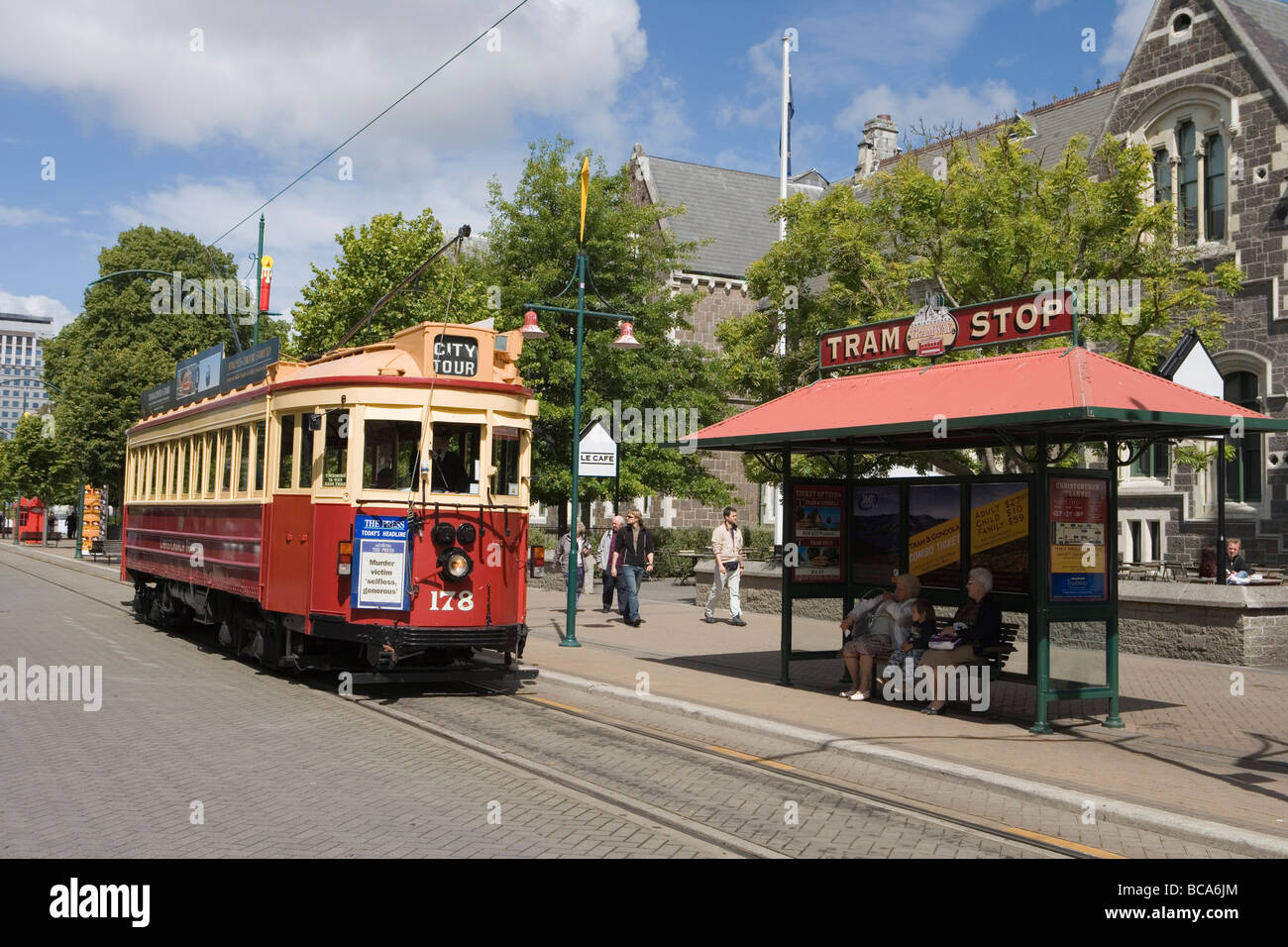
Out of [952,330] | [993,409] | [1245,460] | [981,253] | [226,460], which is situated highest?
[981,253]

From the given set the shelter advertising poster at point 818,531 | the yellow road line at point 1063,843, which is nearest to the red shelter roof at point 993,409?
the shelter advertising poster at point 818,531

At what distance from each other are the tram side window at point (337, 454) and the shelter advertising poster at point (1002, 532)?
6593mm

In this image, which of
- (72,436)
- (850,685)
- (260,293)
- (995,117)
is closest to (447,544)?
(850,685)

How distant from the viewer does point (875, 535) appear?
13.8 meters

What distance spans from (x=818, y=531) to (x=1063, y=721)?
3650 millimetres

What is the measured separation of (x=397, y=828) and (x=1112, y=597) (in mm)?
7367

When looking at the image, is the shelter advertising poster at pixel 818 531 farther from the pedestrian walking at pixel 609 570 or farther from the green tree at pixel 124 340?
the green tree at pixel 124 340

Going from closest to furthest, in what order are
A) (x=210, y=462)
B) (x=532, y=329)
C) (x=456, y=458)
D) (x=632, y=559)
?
(x=456, y=458)
(x=210, y=462)
(x=532, y=329)
(x=632, y=559)

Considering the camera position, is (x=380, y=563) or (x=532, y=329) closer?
(x=380, y=563)

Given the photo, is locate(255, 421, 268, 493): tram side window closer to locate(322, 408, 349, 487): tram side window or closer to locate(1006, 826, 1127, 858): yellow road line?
locate(322, 408, 349, 487): tram side window

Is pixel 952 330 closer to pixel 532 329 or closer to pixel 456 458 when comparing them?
pixel 456 458

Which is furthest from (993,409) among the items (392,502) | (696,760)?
(392,502)

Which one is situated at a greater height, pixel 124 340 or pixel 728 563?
pixel 124 340

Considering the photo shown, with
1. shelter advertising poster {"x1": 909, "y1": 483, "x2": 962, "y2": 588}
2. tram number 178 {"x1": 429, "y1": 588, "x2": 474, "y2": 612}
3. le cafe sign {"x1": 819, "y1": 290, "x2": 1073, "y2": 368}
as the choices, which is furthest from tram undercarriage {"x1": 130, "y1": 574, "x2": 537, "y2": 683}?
le cafe sign {"x1": 819, "y1": 290, "x2": 1073, "y2": 368}
